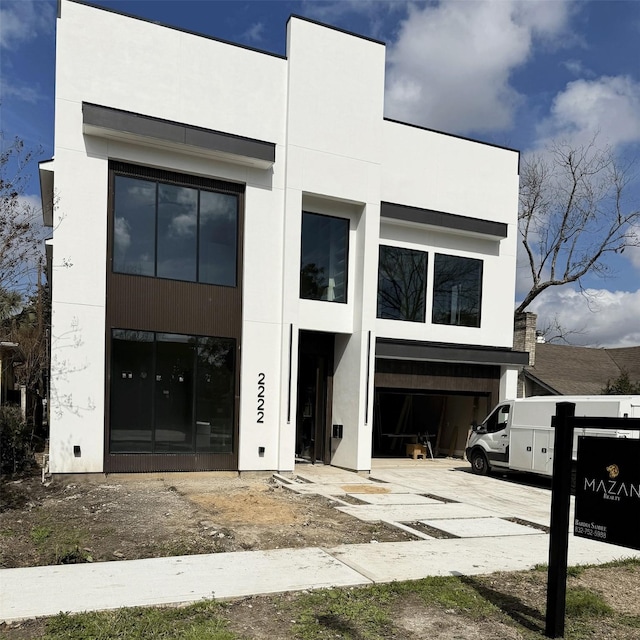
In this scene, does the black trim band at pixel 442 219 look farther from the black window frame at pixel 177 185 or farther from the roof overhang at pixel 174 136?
A: the black window frame at pixel 177 185

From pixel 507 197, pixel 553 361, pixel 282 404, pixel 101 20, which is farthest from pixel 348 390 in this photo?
pixel 553 361

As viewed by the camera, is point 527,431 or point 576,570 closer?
point 576,570

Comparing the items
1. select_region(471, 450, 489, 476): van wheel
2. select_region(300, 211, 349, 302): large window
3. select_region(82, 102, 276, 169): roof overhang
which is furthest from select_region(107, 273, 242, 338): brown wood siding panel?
select_region(471, 450, 489, 476): van wheel

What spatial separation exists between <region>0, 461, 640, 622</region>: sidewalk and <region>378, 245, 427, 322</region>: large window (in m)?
7.52

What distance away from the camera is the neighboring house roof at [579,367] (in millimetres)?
27484

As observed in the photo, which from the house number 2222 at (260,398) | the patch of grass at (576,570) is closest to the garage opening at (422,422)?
the house number 2222 at (260,398)

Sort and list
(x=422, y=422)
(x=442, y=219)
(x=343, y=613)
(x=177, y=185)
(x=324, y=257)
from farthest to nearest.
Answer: (x=422, y=422), (x=442, y=219), (x=324, y=257), (x=177, y=185), (x=343, y=613)

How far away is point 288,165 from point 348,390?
6052 millimetres

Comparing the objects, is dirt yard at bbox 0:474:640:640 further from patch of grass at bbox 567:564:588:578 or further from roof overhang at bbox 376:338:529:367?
roof overhang at bbox 376:338:529:367

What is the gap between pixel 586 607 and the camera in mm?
5914

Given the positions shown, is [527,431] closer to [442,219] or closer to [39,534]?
[442,219]

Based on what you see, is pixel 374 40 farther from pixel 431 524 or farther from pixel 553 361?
pixel 553 361

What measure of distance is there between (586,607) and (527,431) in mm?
9559

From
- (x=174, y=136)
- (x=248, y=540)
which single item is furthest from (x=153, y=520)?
(x=174, y=136)
